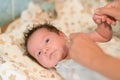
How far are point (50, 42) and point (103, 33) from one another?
0.76ft

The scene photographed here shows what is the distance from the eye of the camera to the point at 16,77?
3.59 ft

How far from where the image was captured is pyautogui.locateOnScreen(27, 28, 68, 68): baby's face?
1.20 metres

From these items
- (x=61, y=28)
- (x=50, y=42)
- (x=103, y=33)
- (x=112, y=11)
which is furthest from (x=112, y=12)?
(x=61, y=28)

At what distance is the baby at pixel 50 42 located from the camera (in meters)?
1.20

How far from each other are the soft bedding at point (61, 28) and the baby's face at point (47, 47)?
31 mm

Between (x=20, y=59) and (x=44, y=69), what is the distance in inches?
4.5

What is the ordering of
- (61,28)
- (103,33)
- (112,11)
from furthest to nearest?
(61,28)
(103,33)
(112,11)

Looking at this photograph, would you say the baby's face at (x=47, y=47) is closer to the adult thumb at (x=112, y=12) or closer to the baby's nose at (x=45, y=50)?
the baby's nose at (x=45, y=50)

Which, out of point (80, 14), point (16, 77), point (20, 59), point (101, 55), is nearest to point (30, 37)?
point (20, 59)

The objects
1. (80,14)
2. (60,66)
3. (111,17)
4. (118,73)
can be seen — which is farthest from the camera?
(80,14)

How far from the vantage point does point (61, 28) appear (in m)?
1.49

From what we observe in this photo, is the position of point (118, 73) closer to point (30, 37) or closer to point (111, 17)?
point (111, 17)

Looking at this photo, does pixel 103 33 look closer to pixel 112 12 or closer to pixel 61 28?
pixel 112 12

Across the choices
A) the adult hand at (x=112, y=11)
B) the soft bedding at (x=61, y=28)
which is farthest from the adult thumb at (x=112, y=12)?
the soft bedding at (x=61, y=28)
